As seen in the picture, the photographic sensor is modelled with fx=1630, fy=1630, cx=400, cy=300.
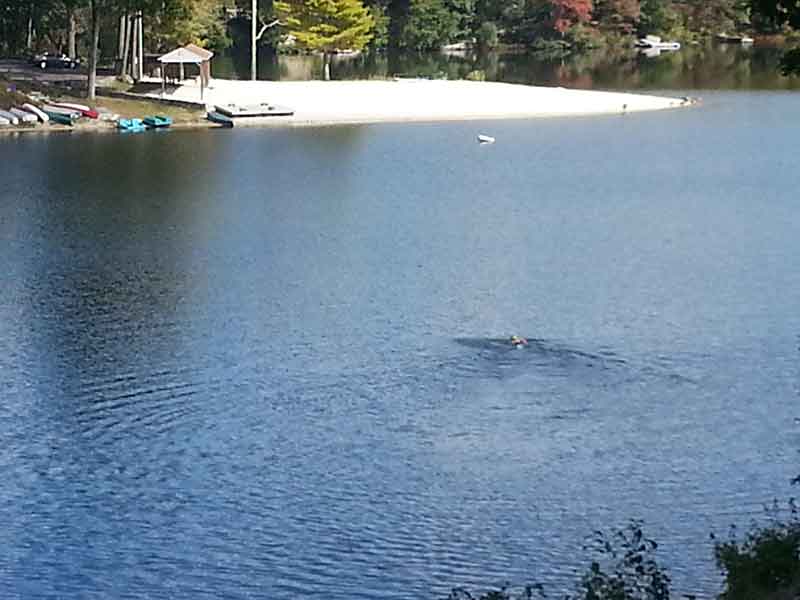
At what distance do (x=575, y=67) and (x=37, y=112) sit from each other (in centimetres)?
4159

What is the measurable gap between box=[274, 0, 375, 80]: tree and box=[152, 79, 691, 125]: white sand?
24.6ft

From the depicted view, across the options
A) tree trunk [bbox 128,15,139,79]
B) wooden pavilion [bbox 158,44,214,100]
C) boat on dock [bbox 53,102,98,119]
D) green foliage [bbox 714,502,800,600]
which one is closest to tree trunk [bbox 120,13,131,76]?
tree trunk [bbox 128,15,139,79]

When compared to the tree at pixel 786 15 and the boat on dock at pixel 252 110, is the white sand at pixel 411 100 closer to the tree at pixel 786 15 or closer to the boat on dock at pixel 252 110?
the boat on dock at pixel 252 110

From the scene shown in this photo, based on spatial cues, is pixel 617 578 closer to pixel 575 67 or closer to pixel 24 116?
pixel 24 116

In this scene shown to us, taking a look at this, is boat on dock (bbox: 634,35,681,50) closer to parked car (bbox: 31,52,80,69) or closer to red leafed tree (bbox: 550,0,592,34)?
red leafed tree (bbox: 550,0,592,34)


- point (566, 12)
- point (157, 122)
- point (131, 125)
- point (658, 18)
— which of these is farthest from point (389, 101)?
point (658, 18)

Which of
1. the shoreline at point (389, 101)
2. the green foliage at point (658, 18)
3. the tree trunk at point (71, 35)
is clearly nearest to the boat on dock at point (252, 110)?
the shoreline at point (389, 101)

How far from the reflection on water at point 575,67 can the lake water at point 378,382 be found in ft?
121

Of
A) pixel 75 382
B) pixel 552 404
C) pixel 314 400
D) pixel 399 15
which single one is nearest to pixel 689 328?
pixel 552 404

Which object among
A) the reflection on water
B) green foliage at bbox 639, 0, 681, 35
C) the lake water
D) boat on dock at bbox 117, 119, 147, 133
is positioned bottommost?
the lake water

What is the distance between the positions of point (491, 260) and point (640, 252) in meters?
3.40

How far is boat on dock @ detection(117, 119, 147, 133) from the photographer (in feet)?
184

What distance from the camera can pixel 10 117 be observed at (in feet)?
184

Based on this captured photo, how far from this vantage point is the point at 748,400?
895 inches
